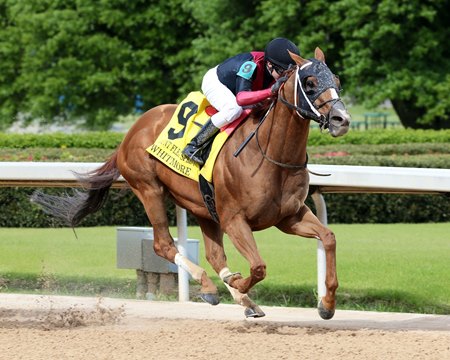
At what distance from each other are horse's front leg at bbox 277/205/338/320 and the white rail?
670 millimetres

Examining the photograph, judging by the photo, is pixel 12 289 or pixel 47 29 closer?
pixel 12 289

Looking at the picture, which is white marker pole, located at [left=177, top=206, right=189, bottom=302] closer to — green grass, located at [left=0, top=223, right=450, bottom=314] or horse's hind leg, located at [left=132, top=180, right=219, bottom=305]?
horse's hind leg, located at [left=132, top=180, right=219, bottom=305]

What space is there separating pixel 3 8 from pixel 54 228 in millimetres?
19417

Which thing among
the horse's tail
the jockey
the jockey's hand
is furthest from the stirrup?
the horse's tail

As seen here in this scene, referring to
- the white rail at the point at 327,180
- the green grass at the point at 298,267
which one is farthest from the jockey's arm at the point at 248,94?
the green grass at the point at 298,267

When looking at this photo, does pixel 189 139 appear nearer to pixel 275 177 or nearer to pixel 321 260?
pixel 275 177

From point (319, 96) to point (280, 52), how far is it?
56 centimetres

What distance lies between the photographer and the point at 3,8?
27.9 m

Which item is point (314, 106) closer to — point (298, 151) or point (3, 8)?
point (298, 151)

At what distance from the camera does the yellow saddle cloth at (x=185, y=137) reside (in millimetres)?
6000

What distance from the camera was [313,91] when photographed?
5.33 metres

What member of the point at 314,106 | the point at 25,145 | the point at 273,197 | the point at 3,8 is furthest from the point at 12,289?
the point at 3,8

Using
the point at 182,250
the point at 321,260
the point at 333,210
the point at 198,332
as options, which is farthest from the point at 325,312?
the point at 333,210

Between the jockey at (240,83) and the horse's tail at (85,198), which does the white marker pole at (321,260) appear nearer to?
the jockey at (240,83)
